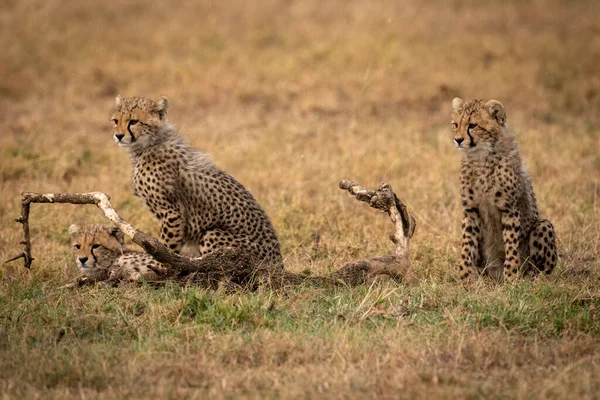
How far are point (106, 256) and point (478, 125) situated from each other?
2267mm

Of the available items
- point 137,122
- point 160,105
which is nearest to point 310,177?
point 160,105

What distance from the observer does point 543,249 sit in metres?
5.44

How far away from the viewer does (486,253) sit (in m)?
5.61

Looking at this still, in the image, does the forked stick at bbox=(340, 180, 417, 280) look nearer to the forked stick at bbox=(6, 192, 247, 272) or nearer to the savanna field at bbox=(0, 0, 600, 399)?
the savanna field at bbox=(0, 0, 600, 399)

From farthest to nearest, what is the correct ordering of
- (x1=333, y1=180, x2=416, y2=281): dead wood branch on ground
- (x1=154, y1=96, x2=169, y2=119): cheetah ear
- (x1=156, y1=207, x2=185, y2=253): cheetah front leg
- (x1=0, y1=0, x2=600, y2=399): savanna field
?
(x1=154, y1=96, x2=169, y2=119): cheetah ear
(x1=156, y1=207, x2=185, y2=253): cheetah front leg
(x1=333, y1=180, x2=416, y2=281): dead wood branch on ground
(x1=0, y1=0, x2=600, y2=399): savanna field

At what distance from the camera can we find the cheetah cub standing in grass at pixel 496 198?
5.41 metres

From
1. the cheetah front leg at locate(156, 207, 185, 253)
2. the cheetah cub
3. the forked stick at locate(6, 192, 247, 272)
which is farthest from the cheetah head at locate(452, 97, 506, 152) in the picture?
the cheetah front leg at locate(156, 207, 185, 253)

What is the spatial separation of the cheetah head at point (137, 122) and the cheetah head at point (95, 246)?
0.54 m

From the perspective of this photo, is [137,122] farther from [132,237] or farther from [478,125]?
[478,125]

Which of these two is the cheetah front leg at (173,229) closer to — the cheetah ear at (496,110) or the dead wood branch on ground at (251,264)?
the dead wood branch on ground at (251,264)

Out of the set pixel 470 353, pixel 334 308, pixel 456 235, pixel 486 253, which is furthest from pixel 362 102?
pixel 470 353

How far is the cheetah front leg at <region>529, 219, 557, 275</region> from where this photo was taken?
543 cm

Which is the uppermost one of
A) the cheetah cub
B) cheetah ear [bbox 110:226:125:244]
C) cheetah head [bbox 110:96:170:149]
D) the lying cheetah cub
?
cheetah head [bbox 110:96:170:149]

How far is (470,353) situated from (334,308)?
88 centimetres
